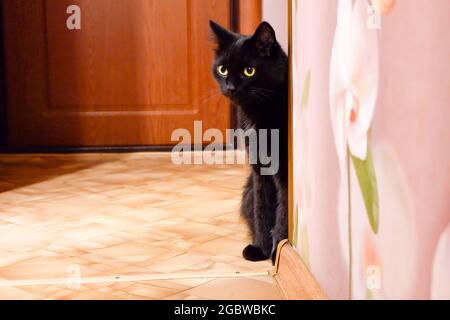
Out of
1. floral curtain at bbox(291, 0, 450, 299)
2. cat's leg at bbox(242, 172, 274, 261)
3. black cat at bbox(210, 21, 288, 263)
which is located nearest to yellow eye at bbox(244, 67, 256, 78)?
black cat at bbox(210, 21, 288, 263)

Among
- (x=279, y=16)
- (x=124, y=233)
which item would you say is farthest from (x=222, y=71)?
(x=279, y=16)

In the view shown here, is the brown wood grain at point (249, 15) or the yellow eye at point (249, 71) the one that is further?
the brown wood grain at point (249, 15)

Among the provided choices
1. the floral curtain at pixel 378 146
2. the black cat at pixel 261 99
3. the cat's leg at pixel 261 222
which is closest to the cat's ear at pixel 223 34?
the black cat at pixel 261 99

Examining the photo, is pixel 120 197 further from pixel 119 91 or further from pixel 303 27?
pixel 303 27

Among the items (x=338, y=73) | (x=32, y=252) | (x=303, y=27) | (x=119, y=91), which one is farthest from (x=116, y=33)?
(x=338, y=73)

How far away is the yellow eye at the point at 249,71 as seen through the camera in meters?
1.34

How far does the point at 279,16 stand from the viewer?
2061mm

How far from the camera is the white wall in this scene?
193 cm

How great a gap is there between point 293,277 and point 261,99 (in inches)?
17.3

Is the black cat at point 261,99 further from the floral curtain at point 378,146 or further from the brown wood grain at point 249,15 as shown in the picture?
the brown wood grain at point 249,15

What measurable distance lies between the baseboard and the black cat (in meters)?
0.13

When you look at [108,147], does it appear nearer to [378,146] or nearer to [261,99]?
[261,99]

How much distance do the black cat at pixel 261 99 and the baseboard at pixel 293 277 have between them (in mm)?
135

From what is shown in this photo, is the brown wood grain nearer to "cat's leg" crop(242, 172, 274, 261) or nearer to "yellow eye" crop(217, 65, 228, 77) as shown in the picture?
"yellow eye" crop(217, 65, 228, 77)
